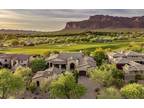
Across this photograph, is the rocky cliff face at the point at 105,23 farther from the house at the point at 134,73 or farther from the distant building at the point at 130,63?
the house at the point at 134,73

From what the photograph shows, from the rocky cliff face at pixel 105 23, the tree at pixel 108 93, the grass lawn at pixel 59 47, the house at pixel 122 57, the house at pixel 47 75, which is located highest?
the rocky cliff face at pixel 105 23

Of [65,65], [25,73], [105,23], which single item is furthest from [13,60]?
[105,23]

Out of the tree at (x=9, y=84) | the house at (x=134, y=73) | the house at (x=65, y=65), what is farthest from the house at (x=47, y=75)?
the house at (x=134, y=73)

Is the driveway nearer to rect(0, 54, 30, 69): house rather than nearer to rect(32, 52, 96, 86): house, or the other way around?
rect(32, 52, 96, 86): house

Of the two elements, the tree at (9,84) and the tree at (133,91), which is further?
the tree at (9,84)

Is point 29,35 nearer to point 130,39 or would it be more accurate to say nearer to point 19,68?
point 19,68

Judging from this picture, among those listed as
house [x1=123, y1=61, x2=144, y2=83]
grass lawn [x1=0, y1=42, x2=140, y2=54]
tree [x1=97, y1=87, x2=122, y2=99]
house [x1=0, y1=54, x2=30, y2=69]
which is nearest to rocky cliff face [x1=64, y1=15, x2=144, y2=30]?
grass lawn [x1=0, y1=42, x2=140, y2=54]

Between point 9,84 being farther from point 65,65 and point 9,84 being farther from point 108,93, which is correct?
point 108,93
